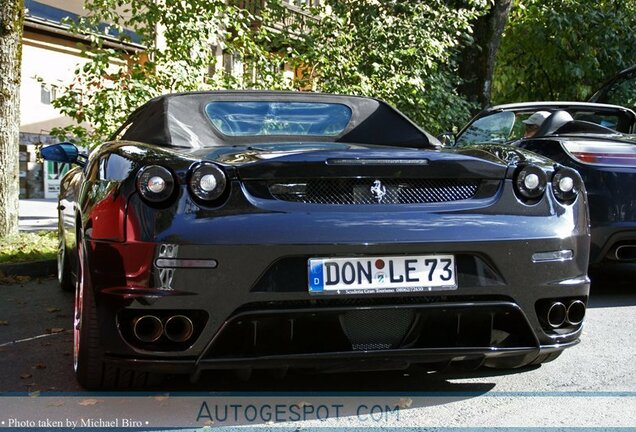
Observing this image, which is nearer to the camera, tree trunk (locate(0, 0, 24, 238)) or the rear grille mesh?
the rear grille mesh

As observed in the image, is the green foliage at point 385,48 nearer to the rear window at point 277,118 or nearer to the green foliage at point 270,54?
the green foliage at point 270,54

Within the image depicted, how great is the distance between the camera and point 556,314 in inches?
141

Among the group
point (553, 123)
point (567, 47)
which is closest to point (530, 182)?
point (553, 123)

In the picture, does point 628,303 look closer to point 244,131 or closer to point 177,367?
point 244,131

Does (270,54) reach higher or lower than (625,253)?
higher

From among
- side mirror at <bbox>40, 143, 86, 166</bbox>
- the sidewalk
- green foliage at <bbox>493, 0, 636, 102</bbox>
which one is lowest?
the sidewalk

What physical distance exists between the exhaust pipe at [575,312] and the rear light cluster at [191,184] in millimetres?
1473

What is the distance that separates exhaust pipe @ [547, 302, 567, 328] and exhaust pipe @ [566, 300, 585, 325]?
0.02 meters

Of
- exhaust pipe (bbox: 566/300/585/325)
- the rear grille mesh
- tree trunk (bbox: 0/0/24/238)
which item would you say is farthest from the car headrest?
tree trunk (bbox: 0/0/24/238)

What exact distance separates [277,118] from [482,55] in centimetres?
1123

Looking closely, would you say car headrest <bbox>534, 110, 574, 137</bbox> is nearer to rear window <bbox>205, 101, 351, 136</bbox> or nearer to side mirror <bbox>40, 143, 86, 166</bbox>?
rear window <bbox>205, 101, 351, 136</bbox>

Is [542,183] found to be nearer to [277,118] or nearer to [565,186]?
[565,186]

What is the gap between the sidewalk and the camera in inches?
470

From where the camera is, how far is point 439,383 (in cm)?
390
